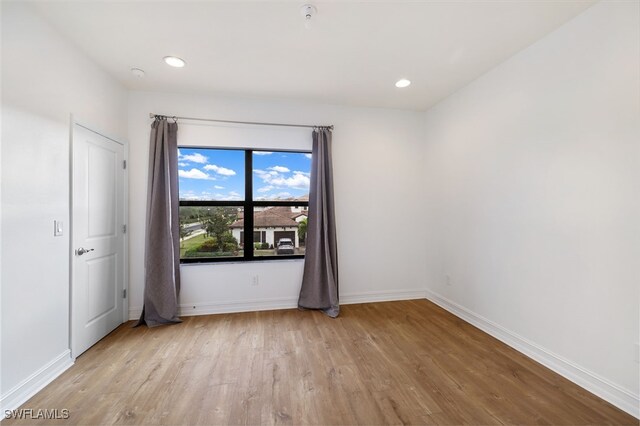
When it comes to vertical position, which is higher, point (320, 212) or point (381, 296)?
point (320, 212)

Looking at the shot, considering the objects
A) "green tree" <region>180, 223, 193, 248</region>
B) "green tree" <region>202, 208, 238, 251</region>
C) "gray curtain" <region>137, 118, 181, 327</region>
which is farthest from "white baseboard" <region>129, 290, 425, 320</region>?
"green tree" <region>180, 223, 193, 248</region>

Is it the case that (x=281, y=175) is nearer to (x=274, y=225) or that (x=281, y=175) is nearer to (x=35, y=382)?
(x=274, y=225)

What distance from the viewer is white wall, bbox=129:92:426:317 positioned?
9.97ft

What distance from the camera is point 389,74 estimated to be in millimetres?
2709

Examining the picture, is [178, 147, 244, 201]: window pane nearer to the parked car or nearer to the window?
the window

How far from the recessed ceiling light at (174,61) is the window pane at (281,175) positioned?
120 centimetres

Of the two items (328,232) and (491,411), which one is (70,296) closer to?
(328,232)

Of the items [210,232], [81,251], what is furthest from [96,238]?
[210,232]

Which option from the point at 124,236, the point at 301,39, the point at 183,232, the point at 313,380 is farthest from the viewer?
the point at 183,232

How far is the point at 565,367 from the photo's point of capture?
1.98 m

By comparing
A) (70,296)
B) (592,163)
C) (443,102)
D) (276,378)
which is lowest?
(276,378)

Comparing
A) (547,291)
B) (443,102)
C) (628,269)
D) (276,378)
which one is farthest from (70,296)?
(443,102)

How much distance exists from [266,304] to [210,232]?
1.18 meters

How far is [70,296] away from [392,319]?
311cm
